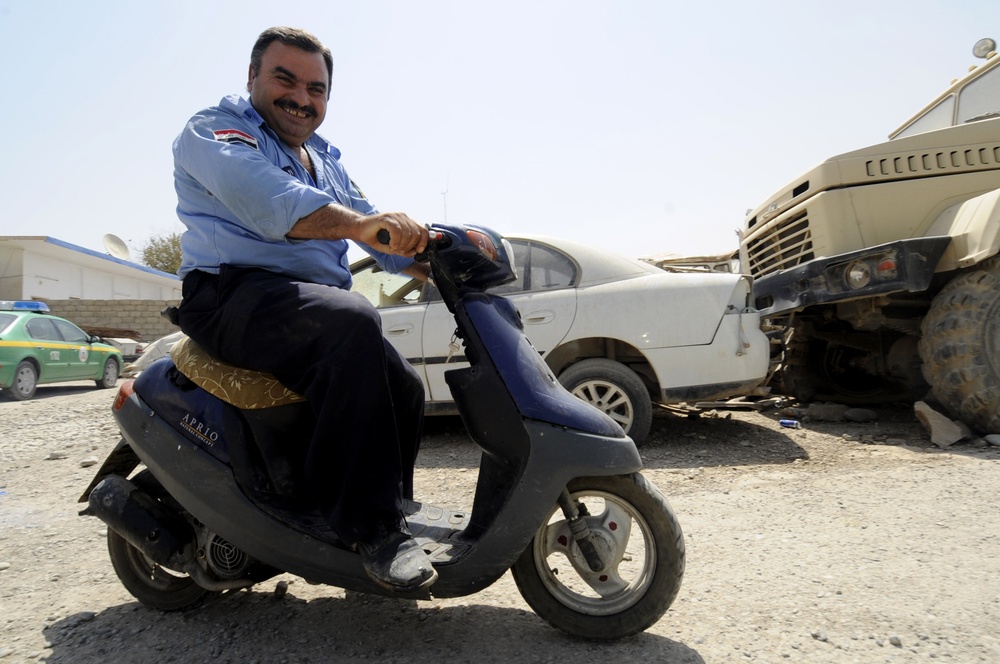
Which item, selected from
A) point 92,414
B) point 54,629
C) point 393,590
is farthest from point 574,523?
point 92,414

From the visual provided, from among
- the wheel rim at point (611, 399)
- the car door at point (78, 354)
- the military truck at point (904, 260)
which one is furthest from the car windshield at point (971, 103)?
the car door at point (78, 354)

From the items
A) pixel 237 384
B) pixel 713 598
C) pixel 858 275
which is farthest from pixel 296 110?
pixel 858 275

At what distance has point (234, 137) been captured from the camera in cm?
204

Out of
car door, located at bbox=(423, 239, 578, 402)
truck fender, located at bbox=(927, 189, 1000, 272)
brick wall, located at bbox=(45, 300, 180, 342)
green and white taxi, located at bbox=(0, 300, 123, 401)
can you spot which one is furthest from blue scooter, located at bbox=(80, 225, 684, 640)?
brick wall, located at bbox=(45, 300, 180, 342)

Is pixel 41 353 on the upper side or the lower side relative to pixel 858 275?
lower

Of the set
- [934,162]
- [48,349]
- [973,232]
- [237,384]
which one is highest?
[934,162]

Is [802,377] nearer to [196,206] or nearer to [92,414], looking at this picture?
[196,206]

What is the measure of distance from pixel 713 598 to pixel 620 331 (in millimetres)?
2703

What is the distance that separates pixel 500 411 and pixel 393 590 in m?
0.59

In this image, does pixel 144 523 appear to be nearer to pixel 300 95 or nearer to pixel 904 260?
pixel 300 95

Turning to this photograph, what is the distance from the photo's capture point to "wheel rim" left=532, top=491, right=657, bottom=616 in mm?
2041

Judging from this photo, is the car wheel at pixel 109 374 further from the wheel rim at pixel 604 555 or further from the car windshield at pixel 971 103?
the car windshield at pixel 971 103

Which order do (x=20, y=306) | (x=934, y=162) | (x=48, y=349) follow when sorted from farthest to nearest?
(x=20, y=306) < (x=48, y=349) < (x=934, y=162)

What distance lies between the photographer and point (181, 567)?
7.39 ft
